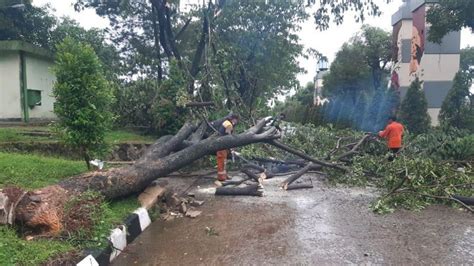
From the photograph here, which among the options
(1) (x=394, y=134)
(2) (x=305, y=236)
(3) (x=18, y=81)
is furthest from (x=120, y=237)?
(3) (x=18, y=81)

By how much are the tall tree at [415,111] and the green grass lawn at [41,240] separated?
50.1 ft

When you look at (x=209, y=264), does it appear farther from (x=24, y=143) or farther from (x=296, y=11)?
(x=296, y=11)

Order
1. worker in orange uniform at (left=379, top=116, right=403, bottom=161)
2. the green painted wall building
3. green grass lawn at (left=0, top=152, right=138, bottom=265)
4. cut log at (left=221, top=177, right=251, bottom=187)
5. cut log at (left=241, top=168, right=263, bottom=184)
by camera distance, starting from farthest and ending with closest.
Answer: the green painted wall building < worker in orange uniform at (left=379, top=116, right=403, bottom=161) < cut log at (left=241, top=168, right=263, bottom=184) < cut log at (left=221, top=177, right=251, bottom=187) < green grass lawn at (left=0, top=152, right=138, bottom=265)

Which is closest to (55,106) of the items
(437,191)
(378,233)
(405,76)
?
(378,233)

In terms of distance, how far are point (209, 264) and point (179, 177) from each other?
5109mm

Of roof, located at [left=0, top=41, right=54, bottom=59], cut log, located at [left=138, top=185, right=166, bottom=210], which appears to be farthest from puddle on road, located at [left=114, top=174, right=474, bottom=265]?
roof, located at [left=0, top=41, right=54, bottom=59]

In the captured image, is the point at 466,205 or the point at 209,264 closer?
the point at 209,264

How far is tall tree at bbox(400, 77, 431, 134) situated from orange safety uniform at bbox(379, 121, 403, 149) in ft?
29.9

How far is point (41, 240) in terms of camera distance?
371 centimetres

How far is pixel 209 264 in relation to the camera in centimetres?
405

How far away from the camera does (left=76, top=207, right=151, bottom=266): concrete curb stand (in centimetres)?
371

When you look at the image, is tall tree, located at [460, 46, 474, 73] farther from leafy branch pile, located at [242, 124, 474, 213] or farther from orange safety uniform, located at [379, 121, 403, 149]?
orange safety uniform, located at [379, 121, 403, 149]

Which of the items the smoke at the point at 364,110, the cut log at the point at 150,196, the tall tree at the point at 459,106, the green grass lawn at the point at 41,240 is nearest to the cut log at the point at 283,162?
the cut log at the point at 150,196

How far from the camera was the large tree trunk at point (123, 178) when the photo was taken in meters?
3.89
